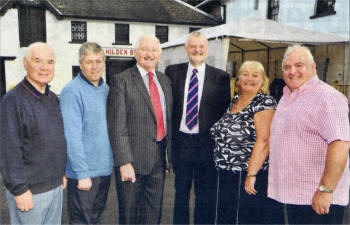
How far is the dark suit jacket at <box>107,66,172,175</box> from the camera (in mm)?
2143

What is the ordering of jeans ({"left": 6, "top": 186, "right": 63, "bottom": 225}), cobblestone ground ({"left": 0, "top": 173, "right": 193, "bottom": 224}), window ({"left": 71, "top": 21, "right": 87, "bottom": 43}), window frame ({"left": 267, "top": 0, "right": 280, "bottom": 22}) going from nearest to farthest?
jeans ({"left": 6, "top": 186, "right": 63, "bottom": 225}) → cobblestone ground ({"left": 0, "top": 173, "right": 193, "bottom": 224}) → window frame ({"left": 267, "top": 0, "right": 280, "bottom": 22}) → window ({"left": 71, "top": 21, "right": 87, "bottom": 43})

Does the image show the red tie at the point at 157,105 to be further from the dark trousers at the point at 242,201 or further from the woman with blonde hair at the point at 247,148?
the dark trousers at the point at 242,201

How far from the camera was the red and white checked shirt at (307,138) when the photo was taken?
1618 mm

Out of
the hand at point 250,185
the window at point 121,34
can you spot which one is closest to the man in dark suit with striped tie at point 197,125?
the hand at point 250,185

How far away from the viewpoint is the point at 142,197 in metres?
2.40

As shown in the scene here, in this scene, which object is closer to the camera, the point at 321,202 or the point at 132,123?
the point at 321,202

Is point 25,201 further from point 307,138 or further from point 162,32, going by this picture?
point 162,32

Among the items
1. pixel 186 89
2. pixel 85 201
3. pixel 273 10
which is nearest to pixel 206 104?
pixel 186 89

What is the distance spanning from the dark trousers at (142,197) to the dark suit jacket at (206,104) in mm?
308

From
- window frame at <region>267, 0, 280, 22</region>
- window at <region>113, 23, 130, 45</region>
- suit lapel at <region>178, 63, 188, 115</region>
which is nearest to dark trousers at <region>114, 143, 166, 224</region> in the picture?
suit lapel at <region>178, 63, 188, 115</region>

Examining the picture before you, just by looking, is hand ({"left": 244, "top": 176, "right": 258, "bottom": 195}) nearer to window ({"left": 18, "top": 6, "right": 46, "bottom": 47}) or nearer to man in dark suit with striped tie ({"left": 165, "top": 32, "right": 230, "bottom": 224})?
man in dark suit with striped tie ({"left": 165, "top": 32, "right": 230, "bottom": 224})

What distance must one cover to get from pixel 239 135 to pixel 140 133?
808 millimetres

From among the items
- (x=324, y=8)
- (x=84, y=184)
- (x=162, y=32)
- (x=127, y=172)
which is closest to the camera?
(x=84, y=184)

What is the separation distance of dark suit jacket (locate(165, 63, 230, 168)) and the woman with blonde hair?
0.82ft
